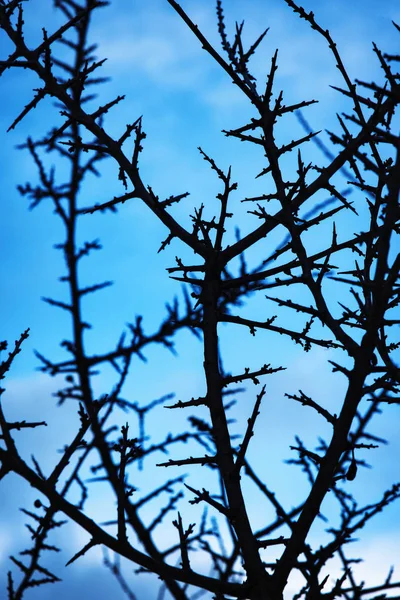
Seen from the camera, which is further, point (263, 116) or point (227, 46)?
point (227, 46)

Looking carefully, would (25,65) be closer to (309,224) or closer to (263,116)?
(263,116)

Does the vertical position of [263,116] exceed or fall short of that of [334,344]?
it exceeds it

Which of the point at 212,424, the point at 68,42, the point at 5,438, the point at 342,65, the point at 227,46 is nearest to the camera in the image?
the point at 5,438

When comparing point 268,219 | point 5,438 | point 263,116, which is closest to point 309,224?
point 268,219

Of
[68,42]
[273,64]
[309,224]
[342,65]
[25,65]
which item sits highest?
[68,42]

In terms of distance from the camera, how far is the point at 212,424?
356 cm

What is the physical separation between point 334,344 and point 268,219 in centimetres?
82

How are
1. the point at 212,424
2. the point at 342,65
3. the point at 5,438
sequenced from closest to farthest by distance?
the point at 5,438 < the point at 342,65 < the point at 212,424

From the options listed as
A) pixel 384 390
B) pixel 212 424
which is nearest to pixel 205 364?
pixel 212 424

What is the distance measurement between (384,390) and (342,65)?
1.75 meters

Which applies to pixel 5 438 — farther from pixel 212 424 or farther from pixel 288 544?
pixel 288 544

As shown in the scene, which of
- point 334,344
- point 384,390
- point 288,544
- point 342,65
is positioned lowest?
point 288,544


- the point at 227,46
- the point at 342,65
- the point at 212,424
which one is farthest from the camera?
the point at 227,46

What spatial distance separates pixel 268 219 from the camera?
3.71m
